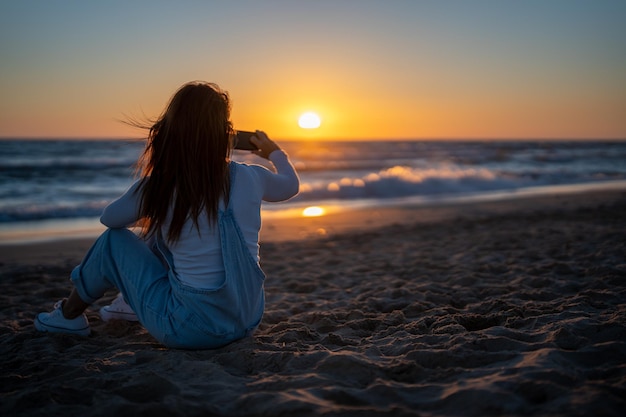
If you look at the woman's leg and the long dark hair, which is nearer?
the long dark hair

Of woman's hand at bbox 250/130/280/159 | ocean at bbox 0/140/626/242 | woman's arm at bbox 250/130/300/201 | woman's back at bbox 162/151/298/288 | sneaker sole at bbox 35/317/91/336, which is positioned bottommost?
sneaker sole at bbox 35/317/91/336

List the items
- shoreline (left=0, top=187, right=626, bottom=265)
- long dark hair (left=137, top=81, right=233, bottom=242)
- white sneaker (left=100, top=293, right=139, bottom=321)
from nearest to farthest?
long dark hair (left=137, top=81, right=233, bottom=242) < white sneaker (left=100, top=293, right=139, bottom=321) < shoreline (left=0, top=187, right=626, bottom=265)

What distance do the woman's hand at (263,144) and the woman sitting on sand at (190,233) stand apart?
238mm

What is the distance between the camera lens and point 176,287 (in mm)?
2602

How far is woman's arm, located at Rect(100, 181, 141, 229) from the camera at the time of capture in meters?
2.48

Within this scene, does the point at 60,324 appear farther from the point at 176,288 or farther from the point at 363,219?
the point at 363,219

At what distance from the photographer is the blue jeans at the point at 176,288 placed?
101 inches

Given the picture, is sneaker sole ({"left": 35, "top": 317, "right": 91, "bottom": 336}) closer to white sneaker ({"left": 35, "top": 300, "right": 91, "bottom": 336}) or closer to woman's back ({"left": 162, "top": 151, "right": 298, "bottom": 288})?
white sneaker ({"left": 35, "top": 300, "right": 91, "bottom": 336})

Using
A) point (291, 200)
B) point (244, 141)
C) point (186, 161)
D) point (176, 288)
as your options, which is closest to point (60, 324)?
point (176, 288)

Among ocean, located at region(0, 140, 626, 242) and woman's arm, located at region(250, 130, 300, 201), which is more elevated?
woman's arm, located at region(250, 130, 300, 201)

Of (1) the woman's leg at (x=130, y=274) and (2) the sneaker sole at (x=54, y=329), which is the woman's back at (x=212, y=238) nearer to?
(1) the woman's leg at (x=130, y=274)

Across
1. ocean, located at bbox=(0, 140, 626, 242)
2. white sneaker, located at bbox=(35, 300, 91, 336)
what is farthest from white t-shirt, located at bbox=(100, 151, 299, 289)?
ocean, located at bbox=(0, 140, 626, 242)

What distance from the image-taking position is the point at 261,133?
9.91 feet

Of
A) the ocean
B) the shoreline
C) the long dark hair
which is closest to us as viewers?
the long dark hair
